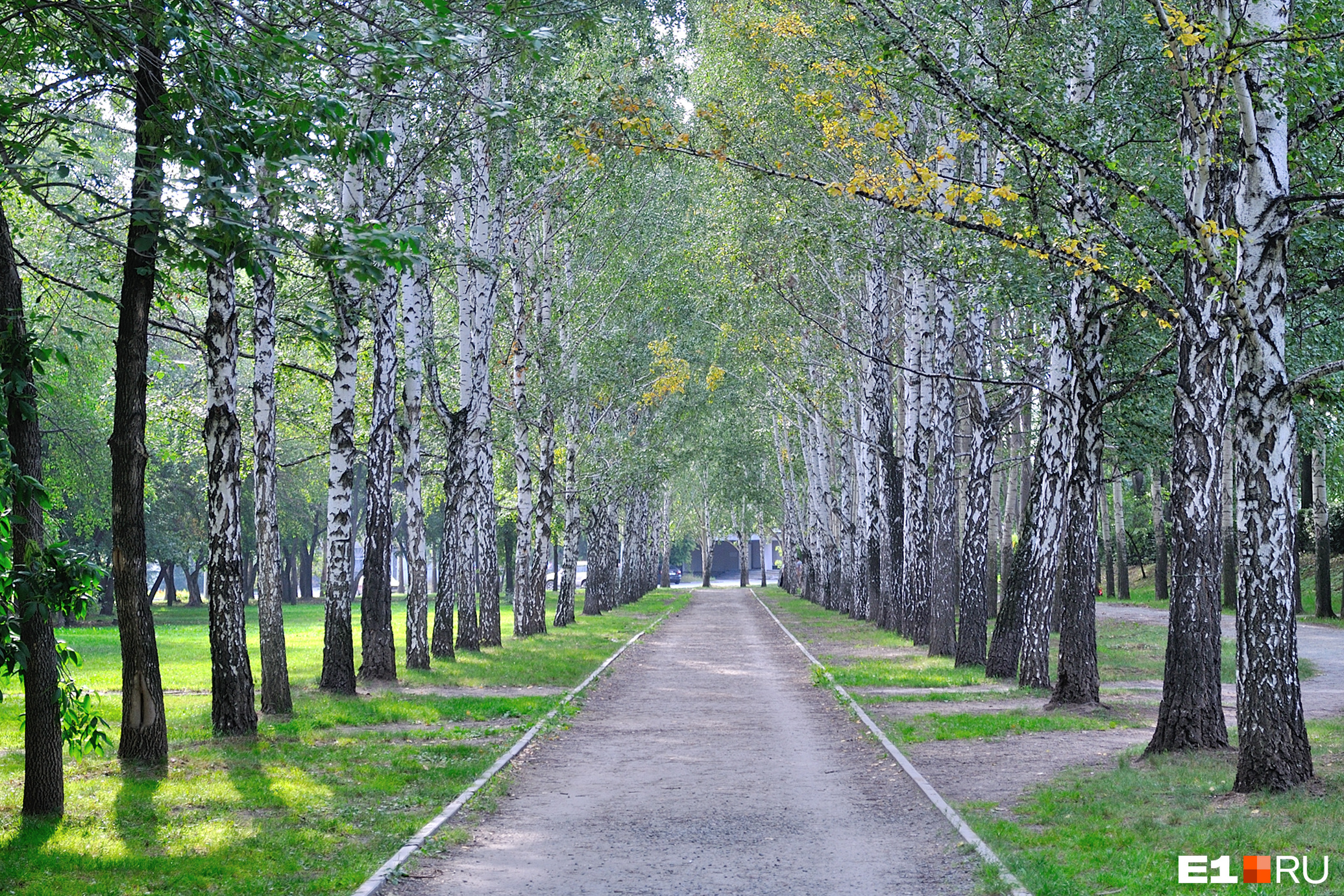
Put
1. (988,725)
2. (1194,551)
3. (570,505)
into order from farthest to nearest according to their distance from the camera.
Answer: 1. (570,505)
2. (988,725)
3. (1194,551)

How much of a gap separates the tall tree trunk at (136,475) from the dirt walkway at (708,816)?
341 centimetres

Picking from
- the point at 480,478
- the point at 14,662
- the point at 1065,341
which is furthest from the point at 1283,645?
the point at 480,478

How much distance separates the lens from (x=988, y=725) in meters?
14.7

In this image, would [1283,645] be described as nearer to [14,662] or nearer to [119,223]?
[14,662]

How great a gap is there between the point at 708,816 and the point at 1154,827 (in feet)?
10.9

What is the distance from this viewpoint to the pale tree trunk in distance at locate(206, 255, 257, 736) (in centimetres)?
1288

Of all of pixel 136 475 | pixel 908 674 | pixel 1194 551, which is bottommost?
→ pixel 908 674

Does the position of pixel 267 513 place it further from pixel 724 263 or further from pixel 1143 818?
pixel 724 263

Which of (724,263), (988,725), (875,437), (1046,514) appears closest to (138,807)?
(988,725)

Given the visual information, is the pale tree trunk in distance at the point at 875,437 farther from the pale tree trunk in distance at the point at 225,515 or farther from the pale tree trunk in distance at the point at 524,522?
the pale tree trunk in distance at the point at 225,515

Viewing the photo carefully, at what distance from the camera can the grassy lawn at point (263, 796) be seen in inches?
307

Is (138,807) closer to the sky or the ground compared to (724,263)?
closer to the ground

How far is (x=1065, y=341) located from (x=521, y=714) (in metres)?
8.51

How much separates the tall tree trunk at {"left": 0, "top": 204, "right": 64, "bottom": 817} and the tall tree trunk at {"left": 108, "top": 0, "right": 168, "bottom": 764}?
0.99m
